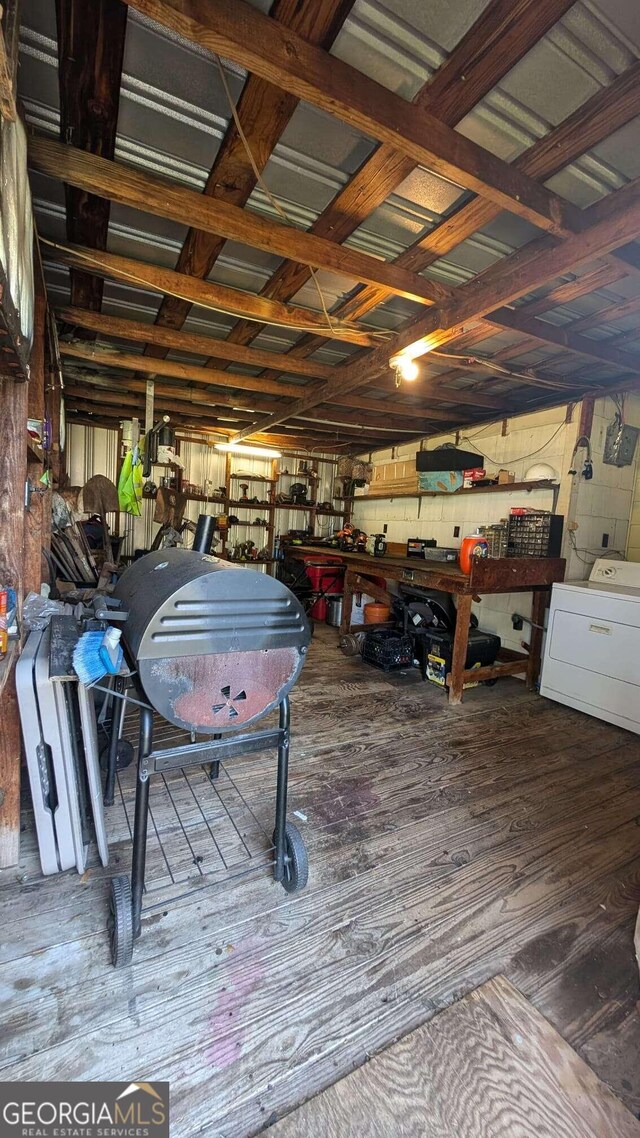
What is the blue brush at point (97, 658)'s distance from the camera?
1.36m

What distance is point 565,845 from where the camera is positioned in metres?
2.04

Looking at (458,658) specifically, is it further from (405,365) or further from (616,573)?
(405,365)

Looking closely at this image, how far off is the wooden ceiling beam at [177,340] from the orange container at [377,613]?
2.81m

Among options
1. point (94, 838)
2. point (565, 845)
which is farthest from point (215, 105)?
point (565, 845)

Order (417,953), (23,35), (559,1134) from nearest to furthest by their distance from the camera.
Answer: (559,1134)
(23,35)
(417,953)

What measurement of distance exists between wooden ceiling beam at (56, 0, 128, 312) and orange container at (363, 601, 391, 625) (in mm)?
4311

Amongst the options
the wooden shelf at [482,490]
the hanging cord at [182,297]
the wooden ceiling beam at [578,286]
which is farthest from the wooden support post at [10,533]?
the wooden shelf at [482,490]

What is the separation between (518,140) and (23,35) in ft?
5.52

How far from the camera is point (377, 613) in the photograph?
17.4ft

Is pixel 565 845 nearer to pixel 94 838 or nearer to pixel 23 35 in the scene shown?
pixel 94 838

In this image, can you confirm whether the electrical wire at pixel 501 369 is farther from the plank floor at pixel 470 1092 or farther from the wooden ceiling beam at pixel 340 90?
the plank floor at pixel 470 1092

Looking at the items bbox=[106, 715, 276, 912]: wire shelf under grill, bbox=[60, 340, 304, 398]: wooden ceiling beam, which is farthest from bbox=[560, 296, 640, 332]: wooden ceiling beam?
bbox=[106, 715, 276, 912]: wire shelf under grill

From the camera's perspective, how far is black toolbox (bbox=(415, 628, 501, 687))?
387 cm

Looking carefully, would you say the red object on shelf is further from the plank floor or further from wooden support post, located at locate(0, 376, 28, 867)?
the plank floor
